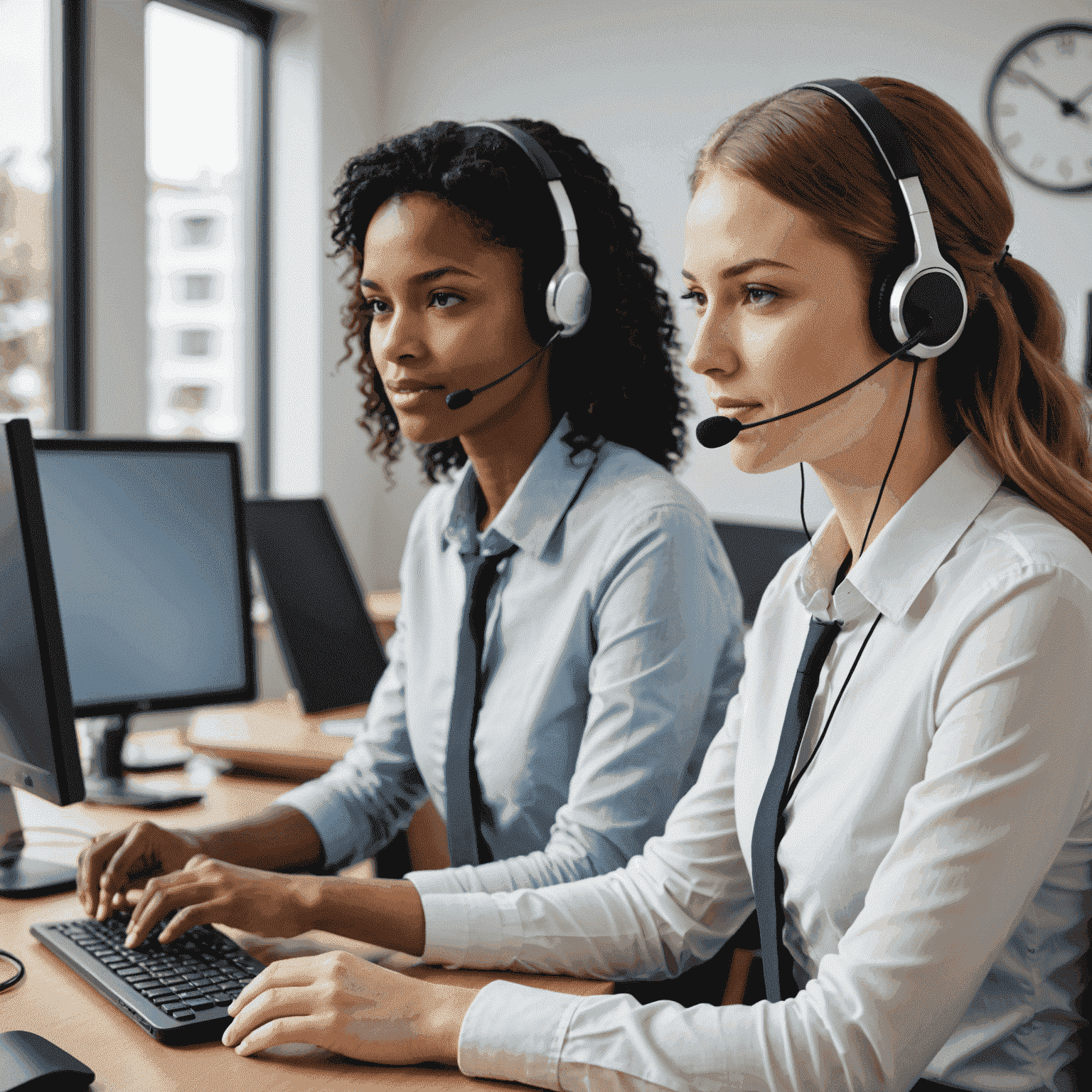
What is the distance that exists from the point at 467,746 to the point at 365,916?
293 millimetres

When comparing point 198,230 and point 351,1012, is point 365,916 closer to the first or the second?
point 351,1012

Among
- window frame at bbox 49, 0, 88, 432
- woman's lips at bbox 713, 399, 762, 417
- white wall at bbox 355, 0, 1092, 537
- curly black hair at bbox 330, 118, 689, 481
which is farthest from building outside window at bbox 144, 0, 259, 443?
woman's lips at bbox 713, 399, 762, 417

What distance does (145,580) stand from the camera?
5.21 ft

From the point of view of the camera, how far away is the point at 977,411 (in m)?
0.86

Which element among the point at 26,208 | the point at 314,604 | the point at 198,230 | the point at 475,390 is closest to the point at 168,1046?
the point at 475,390

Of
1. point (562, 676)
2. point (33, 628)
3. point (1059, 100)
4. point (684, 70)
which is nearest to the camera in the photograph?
point (33, 628)

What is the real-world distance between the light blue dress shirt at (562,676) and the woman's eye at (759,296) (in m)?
0.39

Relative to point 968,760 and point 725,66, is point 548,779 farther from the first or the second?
point 725,66

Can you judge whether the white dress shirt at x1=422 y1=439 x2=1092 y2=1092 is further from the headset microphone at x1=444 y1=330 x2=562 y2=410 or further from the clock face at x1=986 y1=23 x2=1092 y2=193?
the clock face at x1=986 y1=23 x2=1092 y2=193

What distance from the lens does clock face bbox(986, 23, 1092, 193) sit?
3.31 metres

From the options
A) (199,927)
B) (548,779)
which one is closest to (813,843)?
(548,779)

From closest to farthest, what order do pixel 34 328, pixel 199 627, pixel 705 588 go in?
pixel 705 588
pixel 199 627
pixel 34 328

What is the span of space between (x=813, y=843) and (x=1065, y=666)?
23 centimetres

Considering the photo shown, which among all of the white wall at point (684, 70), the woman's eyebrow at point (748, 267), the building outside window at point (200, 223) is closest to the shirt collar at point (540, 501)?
the woman's eyebrow at point (748, 267)
